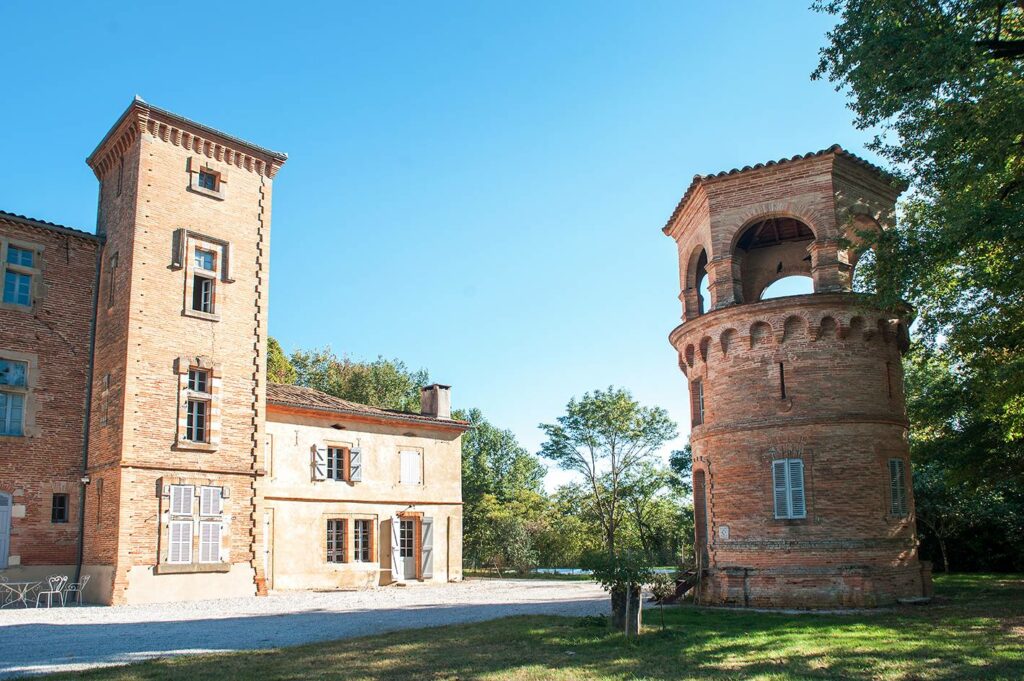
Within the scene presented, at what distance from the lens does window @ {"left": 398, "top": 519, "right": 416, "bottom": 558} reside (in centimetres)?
2823

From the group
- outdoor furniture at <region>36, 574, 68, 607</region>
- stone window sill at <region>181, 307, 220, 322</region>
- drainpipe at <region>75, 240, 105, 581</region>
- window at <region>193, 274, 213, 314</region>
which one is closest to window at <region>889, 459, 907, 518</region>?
stone window sill at <region>181, 307, 220, 322</region>

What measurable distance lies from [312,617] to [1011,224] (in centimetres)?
1406

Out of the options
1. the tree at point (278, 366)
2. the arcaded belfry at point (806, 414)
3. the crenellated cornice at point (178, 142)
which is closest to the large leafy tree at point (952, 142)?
the arcaded belfry at point (806, 414)

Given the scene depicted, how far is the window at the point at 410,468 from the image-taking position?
28.6m

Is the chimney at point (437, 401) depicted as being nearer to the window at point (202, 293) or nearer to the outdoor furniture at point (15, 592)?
the window at point (202, 293)

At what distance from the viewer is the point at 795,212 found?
1781cm

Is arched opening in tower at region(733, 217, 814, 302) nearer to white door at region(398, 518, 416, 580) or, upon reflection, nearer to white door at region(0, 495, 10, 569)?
white door at region(398, 518, 416, 580)

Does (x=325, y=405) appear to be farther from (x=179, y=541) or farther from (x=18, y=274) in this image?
(x=18, y=274)

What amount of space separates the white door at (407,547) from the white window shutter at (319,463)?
12.1 ft

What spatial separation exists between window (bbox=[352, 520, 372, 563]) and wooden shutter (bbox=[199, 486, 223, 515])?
662 centimetres

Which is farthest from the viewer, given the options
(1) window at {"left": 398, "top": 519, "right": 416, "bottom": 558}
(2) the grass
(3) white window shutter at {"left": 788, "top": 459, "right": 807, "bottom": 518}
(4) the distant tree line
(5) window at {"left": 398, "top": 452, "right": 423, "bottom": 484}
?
(4) the distant tree line

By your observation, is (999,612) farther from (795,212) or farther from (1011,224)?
(795,212)

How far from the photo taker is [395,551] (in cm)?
2741

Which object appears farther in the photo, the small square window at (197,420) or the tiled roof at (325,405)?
the tiled roof at (325,405)
